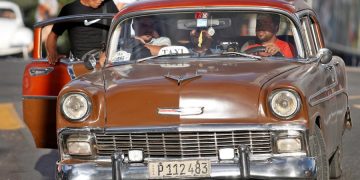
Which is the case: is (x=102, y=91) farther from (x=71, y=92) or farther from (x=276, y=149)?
(x=276, y=149)

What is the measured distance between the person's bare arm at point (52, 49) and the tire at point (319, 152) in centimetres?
270

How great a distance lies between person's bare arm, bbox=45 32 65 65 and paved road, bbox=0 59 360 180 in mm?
1197

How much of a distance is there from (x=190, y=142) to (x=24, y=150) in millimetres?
5607

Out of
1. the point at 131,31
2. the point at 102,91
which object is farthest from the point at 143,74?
the point at 131,31

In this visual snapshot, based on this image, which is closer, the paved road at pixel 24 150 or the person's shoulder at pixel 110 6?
the paved road at pixel 24 150

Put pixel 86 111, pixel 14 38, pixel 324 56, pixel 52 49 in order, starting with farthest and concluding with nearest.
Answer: pixel 14 38
pixel 52 49
pixel 324 56
pixel 86 111

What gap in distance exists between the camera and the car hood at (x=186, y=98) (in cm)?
772

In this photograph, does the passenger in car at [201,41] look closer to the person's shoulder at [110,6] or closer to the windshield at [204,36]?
the windshield at [204,36]

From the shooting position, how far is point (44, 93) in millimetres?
9828

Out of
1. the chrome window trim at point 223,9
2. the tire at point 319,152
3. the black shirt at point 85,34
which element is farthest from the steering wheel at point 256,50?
the black shirt at point 85,34

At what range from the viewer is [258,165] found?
25.0 ft

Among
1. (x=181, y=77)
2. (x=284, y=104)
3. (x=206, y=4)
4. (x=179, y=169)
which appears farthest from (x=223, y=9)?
(x=179, y=169)

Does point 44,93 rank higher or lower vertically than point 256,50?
lower

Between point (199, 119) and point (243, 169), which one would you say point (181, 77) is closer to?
point (199, 119)
